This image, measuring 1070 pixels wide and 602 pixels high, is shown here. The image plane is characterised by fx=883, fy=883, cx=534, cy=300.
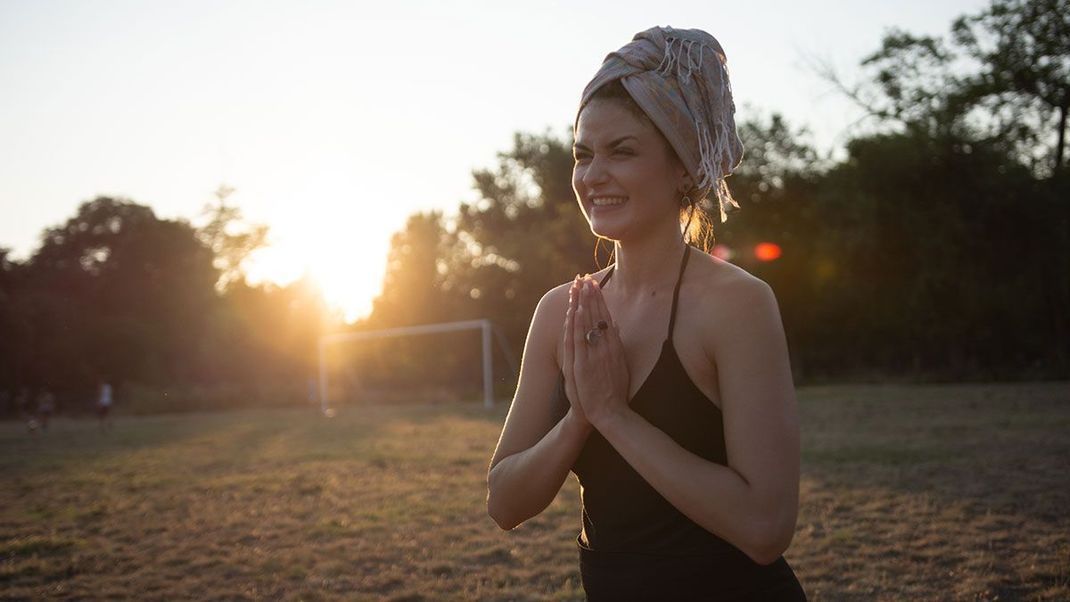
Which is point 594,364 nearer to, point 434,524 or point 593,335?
point 593,335

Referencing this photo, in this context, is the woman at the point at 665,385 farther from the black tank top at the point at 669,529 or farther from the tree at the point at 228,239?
the tree at the point at 228,239

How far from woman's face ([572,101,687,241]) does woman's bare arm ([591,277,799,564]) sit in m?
0.30

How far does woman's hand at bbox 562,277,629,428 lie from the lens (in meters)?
1.65

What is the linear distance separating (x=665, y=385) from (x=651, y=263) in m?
0.31

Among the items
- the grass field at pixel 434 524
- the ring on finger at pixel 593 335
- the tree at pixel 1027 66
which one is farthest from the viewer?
the tree at pixel 1027 66

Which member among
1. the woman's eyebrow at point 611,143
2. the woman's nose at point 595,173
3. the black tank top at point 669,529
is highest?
the woman's eyebrow at point 611,143

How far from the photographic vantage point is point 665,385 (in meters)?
1.70

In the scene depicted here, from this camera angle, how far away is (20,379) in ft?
131

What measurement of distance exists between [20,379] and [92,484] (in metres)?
32.9

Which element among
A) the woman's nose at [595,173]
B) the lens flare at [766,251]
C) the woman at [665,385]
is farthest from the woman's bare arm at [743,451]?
the lens flare at [766,251]

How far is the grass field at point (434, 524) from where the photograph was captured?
588 centimetres

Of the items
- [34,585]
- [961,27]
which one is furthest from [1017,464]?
[961,27]

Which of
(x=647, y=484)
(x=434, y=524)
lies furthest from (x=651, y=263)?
(x=434, y=524)

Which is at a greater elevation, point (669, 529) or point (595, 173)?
point (595, 173)
